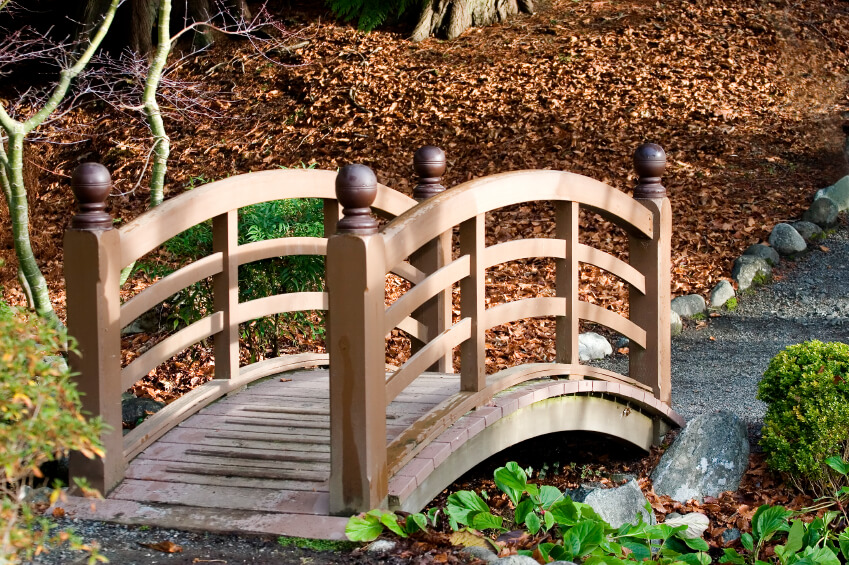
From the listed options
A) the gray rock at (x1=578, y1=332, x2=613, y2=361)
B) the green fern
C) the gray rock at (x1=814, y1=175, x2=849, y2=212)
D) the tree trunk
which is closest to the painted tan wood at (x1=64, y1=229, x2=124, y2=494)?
the gray rock at (x1=578, y1=332, x2=613, y2=361)

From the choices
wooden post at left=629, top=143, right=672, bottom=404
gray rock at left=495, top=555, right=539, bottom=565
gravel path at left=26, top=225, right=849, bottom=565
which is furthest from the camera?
gravel path at left=26, top=225, right=849, bottom=565

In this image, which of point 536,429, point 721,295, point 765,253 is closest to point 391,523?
point 536,429

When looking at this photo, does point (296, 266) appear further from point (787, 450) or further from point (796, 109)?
point (796, 109)

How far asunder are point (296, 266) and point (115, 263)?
7.00ft

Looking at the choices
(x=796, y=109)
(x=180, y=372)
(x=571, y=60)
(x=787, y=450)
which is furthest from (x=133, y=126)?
(x=787, y=450)

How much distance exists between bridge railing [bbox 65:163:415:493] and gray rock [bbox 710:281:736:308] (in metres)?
4.56

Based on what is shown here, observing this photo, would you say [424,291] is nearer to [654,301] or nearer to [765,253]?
[654,301]

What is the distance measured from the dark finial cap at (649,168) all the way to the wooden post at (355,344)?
236 cm

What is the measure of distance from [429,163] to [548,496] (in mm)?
1978

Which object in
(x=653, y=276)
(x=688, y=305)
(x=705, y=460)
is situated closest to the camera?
(x=705, y=460)

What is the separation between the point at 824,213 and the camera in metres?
9.94

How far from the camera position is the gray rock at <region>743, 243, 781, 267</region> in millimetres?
9406

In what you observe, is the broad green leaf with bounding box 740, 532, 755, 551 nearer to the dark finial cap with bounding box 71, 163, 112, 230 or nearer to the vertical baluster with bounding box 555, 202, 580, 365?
the vertical baluster with bounding box 555, 202, 580, 365

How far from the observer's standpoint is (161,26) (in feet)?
20.4
